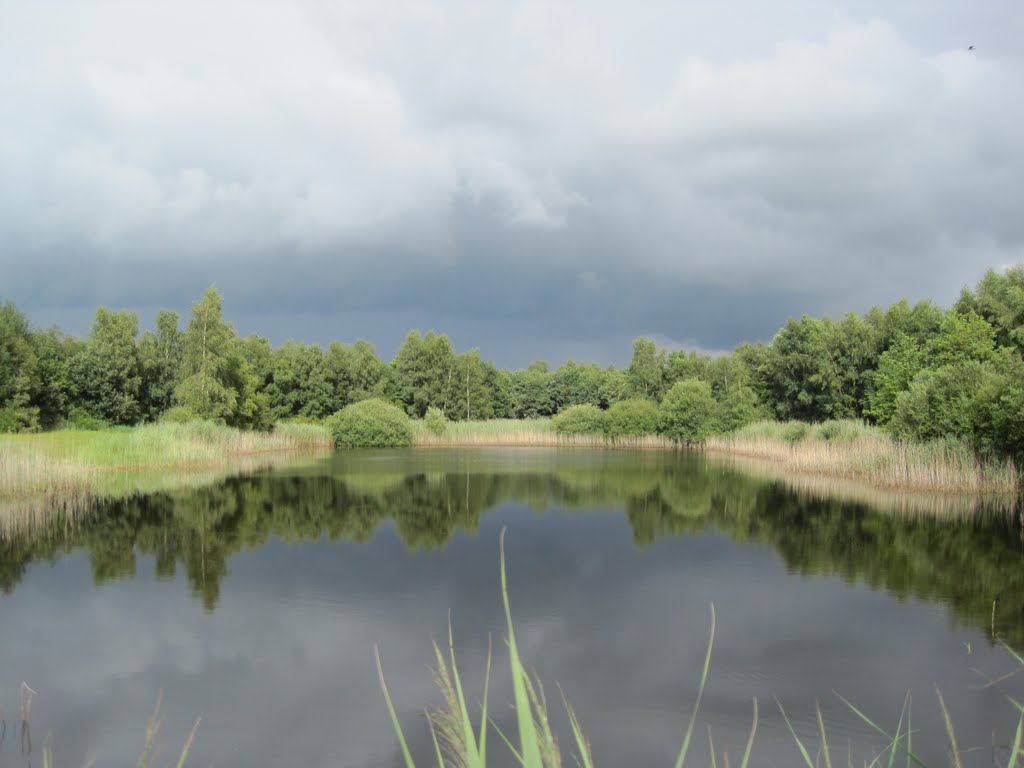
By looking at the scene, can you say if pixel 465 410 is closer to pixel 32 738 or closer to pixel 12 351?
pixel 12 351

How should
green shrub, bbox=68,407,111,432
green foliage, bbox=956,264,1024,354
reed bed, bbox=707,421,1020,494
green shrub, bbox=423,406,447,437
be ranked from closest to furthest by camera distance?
reed bed, bbox=707,421,1020,494 → green foliage, bbox=956,264,1024,354 → green shrub, bbox=68,407,111,432 → green shrub, bbox=423,406,447,437

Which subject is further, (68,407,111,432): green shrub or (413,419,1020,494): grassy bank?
(68,407,111,432): green shrub

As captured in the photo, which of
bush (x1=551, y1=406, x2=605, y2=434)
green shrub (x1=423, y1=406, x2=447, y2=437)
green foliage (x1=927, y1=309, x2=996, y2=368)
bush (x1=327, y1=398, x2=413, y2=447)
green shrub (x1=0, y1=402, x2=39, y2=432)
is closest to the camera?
green foliage (x1=927, y1=309, x2=996, y2=368)

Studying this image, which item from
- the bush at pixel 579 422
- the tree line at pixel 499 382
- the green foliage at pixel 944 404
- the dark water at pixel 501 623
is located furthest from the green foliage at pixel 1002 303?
the bush at pixel 579 422

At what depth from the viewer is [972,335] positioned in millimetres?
22500

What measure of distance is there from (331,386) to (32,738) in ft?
132

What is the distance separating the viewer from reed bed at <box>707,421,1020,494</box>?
15.7 m

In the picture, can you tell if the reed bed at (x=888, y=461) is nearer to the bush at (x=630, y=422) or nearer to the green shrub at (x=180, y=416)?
the bush at (x=630, y=422)

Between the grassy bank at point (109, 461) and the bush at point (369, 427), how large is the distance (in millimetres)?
3055

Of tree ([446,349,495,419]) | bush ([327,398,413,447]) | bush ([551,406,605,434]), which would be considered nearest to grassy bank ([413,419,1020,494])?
bush ([551,406,605,434])

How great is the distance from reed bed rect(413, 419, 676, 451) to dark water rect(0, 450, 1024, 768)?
854 inches

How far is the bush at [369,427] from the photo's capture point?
3644 centimetres

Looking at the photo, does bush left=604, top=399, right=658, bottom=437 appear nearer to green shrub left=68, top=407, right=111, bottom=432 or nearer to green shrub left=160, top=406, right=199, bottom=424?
green shrub left=160, top=406, right=199, bottom=424

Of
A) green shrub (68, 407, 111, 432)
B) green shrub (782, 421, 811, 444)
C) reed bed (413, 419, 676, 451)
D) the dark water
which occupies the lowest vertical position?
the dark water
